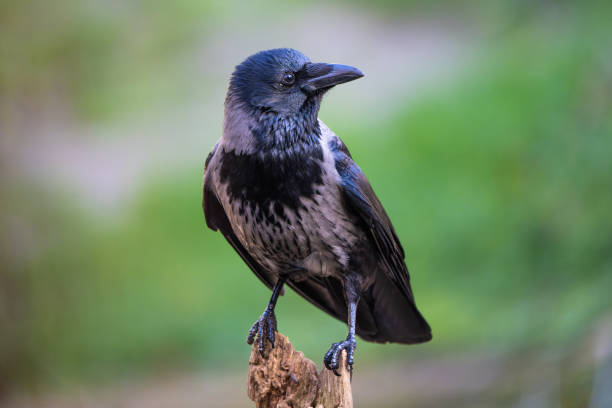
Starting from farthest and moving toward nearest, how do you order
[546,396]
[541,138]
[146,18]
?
[146,18], [541,138], [546,396]

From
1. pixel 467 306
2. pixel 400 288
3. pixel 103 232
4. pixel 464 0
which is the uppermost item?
pixel 464 0

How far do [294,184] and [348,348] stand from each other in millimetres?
648

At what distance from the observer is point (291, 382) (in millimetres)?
2293

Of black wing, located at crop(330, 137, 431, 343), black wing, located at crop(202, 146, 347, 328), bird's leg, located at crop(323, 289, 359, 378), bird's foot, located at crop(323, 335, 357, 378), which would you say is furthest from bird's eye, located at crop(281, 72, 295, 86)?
bird's foot, located at crop(323, 335, 357, 378)

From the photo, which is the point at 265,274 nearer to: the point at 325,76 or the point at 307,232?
the point at 307,232

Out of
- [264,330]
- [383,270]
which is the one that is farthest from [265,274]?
[383,270]

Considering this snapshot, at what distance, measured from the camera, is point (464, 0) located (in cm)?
522

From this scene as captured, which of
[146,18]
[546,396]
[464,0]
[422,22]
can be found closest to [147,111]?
[146,18]

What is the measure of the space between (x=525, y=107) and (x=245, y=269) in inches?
98.8

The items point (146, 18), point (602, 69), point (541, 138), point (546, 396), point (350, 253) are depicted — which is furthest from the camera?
point (146, 18)

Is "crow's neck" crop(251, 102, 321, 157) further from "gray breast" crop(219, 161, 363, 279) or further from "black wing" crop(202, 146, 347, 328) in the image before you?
"black wing" crop(202, 146, 347, 328)

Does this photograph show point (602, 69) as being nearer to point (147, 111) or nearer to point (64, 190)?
point (147, 111)

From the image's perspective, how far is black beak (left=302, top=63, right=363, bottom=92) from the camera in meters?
2.31

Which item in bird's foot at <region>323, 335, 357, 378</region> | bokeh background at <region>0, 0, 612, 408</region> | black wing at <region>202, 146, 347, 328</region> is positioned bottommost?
bird's foot at <region>323, 335, 357, 378</region>
